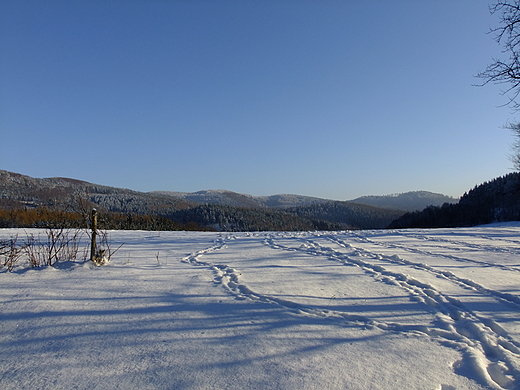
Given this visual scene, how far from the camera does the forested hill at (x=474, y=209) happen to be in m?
51.4

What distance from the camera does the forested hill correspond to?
169 ft

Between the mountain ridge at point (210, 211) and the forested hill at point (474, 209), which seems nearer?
the forested hill at point (474, 209)

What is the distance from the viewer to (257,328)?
2928 millimetres

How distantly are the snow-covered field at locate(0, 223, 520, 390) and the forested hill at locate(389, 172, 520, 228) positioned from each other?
5563 centimetres

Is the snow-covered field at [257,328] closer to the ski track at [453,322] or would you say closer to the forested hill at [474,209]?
the ski track at [453,322]

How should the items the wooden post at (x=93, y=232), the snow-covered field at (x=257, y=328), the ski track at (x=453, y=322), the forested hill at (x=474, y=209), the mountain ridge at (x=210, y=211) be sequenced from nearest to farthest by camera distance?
the snow-covered field at (x=257, y=328)
the ski track at (x=453, y=322)
the wooden post at (x=93, y=232)
the forested hill at (x=474, y=209)
the mountain ridge at (x=210, y=211)

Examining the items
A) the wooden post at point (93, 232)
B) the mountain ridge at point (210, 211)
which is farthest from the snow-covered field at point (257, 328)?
the mountain ridge at point (210, 211)

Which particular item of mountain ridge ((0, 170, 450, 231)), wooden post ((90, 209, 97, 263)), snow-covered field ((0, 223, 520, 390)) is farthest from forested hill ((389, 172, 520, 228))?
wooden post ((90, 209, 97, 263))

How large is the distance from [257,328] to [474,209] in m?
68.1

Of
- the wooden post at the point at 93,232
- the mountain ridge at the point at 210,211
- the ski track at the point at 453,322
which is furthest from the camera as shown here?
the mountain ridge at the point at 210,211

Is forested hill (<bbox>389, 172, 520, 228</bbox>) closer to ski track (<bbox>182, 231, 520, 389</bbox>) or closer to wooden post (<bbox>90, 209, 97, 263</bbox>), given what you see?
ski track (<bbox>182, 231, 520, 389</bbox>)

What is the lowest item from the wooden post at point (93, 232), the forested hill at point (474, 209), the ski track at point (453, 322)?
the ski track at point (453, 322)

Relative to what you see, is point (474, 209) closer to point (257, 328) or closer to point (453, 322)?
point (453, 322)

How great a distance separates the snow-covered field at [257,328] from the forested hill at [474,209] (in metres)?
55.6
